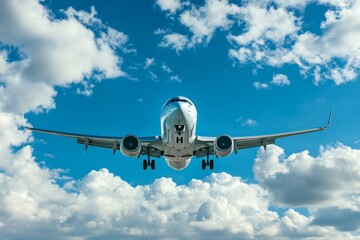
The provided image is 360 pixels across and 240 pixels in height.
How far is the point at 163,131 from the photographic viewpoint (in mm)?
32844

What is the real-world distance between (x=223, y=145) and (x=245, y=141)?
17.6 ft

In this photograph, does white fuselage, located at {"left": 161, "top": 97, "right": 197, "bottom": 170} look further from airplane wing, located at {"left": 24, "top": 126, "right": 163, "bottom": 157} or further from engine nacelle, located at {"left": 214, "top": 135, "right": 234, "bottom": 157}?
engine nacelle, located at {"left": 214, "top": 135, "right": 234, "bottom": 157}

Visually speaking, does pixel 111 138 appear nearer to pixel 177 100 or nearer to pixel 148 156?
pixel 148 156

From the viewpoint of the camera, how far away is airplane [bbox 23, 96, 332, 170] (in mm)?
30641

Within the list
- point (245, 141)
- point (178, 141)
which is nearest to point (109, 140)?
point (178, 141)

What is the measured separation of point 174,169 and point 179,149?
221 inches

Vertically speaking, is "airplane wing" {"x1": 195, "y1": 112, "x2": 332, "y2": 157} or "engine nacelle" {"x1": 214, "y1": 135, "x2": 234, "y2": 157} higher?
"airplane wing" {"x1": 195, "y1": 112, "x2": 332, "y2": 157}

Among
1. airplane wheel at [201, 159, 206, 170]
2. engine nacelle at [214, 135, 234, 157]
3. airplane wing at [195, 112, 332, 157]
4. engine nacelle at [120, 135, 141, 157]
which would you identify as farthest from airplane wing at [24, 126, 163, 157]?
engine nacelle at [214, 135, 234, 157]

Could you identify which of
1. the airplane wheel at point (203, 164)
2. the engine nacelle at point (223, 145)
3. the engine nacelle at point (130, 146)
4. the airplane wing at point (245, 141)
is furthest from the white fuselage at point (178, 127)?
the airplane wheel at point (203, 164)

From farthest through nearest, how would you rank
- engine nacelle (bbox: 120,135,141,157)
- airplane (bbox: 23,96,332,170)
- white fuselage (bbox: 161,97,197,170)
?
engine nacelle (bbox: 120,135,141,157)
airplane (bbox: 23,96,332,170)
white fuselage (bbox: 161,97,197,170)

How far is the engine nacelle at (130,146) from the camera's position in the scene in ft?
105

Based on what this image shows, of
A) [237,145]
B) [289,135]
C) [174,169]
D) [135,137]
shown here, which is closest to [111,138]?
[135,137]

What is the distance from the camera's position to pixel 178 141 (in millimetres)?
32375

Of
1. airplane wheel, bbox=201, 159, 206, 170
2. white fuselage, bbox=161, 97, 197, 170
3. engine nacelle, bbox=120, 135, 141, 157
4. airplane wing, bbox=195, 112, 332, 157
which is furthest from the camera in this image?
airplane wheel, bbox=201, 159, 206, 170
